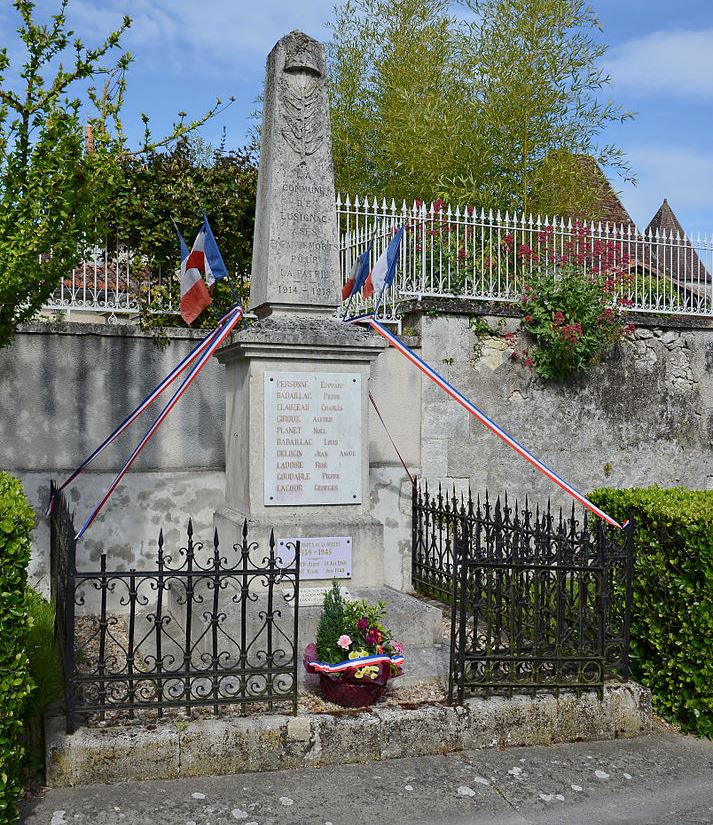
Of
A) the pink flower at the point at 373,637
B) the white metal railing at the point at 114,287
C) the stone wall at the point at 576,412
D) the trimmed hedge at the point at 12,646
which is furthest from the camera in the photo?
the stone wall at the point at 576,412

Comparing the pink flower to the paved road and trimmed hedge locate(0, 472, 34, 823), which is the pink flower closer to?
the paved road

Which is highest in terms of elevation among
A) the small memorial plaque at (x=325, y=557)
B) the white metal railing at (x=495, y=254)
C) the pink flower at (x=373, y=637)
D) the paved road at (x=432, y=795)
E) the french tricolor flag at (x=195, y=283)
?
the white metal railing at (x=495, y=254)

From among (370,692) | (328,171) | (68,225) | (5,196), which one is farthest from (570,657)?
(5,196)

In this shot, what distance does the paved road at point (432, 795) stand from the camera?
4.03m

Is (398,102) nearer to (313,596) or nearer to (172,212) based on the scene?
(172,212)

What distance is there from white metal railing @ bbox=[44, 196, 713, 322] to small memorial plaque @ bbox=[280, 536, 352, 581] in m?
3.43

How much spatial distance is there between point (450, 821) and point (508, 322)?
20.6 feet

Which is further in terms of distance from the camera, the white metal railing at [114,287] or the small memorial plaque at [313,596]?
the white metal railing at [114,287]

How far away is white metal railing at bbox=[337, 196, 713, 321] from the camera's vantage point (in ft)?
31.2

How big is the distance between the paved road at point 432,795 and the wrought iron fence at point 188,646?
43 centimetres

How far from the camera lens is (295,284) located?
6324 millimetres

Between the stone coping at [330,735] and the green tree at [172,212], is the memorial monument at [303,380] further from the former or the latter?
the green tree at [172,212]

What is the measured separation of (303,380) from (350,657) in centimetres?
214

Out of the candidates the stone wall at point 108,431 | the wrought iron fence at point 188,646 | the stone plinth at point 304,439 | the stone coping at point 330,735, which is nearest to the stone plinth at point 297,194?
the stone plinth at point 304,439
